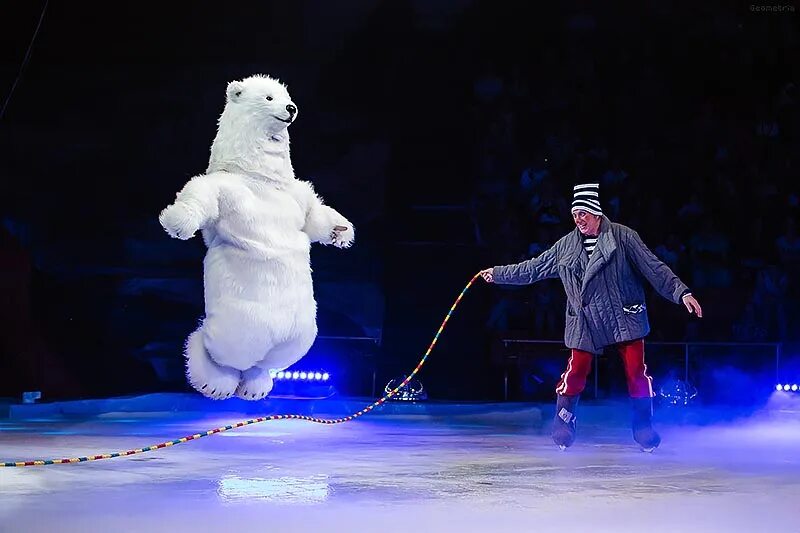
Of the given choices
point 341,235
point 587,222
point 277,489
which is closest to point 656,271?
point 587,222

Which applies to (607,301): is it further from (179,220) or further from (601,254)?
(179,220)

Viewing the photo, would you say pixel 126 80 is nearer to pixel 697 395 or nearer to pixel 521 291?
pixel 521 291

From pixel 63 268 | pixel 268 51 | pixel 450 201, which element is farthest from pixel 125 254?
pixel 450 201

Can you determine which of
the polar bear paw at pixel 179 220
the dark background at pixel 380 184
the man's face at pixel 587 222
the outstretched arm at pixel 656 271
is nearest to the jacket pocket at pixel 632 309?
the outstretched arm at pixel 656 271

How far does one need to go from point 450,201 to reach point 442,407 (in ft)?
6.04

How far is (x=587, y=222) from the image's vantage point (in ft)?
18.9

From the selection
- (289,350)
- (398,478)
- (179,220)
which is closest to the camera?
(398,478)

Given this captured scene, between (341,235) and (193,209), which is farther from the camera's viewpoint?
(341,235)

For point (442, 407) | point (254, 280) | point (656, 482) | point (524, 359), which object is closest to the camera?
point (656, 482)

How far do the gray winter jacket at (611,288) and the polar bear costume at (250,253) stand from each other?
139 cm

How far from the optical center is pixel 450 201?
29.1ft

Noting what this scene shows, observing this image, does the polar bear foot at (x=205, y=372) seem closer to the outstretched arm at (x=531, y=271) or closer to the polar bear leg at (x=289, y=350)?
the polar bear leg at (x=289, y=350)

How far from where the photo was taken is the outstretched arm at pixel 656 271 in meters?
5.62

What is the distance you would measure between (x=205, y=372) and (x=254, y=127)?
3.90ft
